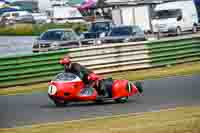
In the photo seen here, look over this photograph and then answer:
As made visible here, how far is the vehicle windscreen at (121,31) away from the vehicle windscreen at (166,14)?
40.7 ft

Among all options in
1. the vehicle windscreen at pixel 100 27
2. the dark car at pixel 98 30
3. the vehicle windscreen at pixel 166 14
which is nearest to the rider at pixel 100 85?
the dark car at pixel 98 30

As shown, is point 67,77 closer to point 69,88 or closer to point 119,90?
point 69,88

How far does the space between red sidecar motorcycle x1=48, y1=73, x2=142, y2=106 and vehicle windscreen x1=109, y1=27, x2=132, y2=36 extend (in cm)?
1542

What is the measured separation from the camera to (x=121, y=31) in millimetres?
32438

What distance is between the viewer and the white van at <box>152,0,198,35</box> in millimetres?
44156

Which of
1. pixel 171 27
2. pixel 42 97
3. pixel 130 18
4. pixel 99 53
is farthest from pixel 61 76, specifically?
pixel 130 18

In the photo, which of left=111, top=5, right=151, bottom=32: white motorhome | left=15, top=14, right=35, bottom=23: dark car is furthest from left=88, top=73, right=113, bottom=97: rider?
left=15, top=14, right=35, bottom=23: dark car

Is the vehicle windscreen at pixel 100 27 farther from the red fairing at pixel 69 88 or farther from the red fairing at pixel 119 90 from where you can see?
the red fairing at pixel 69 88

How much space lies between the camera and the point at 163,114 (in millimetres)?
12828

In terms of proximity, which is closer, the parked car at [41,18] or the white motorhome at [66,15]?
the white motorhome at [66,15]

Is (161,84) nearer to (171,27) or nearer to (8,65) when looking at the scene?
(8,65)

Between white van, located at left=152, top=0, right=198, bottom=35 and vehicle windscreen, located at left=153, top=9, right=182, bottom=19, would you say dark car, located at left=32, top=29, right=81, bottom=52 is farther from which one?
vehicle windscreen, located at left=153, top=9, right=182, bottom=19

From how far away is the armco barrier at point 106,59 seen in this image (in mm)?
21750

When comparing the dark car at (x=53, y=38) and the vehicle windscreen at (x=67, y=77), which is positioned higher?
the vehicle windscreen at (x=67, y=77)
